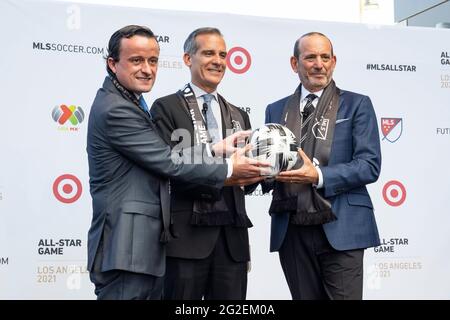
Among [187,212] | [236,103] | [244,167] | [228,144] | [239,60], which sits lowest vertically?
[187,212]

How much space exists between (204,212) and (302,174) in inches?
20.8

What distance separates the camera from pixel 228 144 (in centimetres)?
306

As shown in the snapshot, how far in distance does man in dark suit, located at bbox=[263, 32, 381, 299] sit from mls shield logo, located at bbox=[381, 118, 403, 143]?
5.77 feet

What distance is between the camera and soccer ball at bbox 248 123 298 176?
2.97 metres

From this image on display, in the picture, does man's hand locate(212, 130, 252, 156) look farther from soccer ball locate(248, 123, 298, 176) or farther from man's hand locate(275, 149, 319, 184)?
man's hand locate(275, 149, 319, 184)

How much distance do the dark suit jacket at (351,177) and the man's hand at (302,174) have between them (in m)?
0.07

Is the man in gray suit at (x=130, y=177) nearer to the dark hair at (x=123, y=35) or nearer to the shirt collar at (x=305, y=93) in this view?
the dark hair at (x=123, y=35)

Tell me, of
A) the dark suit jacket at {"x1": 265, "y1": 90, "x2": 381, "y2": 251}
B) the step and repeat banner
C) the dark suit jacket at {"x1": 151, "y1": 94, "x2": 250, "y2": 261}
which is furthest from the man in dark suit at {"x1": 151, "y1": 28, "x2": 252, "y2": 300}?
the step and repeat banner

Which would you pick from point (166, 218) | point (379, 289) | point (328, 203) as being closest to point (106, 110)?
point (166, 218)

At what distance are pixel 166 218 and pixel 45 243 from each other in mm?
1860

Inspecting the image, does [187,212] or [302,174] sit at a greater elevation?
[302,174]

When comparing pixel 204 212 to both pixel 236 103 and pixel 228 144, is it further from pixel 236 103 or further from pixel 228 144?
pixel 236 103

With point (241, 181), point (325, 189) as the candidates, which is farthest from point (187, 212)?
point (325, 189)

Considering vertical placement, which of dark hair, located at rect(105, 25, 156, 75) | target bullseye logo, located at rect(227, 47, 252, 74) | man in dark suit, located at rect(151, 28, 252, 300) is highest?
target bullseye logo, located at rect(227, 47, 252, 74)
